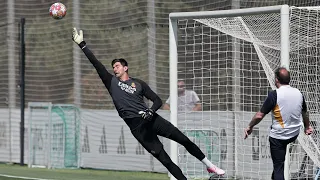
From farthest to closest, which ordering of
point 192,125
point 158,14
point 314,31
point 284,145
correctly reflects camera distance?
point 158,14 → point 192,125 → point 314,31 → point 284,145

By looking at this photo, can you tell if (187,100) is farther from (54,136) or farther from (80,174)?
(54,136)

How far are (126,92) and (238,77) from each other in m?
2.97

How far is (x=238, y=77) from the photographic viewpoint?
608 inches

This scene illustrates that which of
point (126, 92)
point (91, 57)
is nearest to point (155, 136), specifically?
point (126, 92)

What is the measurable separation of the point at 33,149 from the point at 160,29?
14.4 feet

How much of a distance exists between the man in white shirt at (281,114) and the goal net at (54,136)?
927 cm

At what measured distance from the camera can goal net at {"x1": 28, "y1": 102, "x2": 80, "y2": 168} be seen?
2038 centimetres

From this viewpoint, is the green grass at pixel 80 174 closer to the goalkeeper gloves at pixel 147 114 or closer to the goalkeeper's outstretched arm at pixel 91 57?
the goalkeeper's outstretched arm at pixel 91 57

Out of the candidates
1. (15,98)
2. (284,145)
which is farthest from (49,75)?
(284,145)

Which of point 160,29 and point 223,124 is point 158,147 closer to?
point 223,124

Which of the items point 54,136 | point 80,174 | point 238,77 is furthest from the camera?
point 54,136

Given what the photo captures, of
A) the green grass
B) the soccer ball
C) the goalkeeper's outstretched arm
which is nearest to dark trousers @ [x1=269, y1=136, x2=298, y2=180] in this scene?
the goalkeeper's outstretched arm

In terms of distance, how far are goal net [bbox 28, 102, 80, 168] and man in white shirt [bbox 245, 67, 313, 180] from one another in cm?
927

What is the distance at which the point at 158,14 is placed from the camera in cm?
1905
